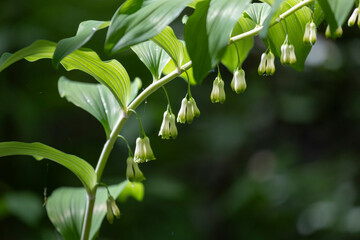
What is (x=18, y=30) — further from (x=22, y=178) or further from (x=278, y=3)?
(x=278, y=3)

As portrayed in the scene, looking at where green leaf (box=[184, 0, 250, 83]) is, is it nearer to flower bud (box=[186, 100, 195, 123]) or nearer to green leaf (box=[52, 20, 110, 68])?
green leaf (box=[52, 20, 110, 68])

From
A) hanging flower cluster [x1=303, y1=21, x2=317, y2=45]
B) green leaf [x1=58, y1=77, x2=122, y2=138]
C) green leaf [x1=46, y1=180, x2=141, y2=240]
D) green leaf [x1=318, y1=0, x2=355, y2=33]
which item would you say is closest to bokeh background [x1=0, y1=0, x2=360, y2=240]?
green leaf [x1=46, y1=180, x2=141, y2=240]

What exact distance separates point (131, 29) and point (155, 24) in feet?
0.11

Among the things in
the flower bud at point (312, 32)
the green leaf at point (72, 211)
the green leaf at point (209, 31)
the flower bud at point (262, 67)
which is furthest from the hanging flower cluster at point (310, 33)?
the green leaf at point (72, 211)

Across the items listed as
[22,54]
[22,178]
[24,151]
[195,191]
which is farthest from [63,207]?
[195,191]

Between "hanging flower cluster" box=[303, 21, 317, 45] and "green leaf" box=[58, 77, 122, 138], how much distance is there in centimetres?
48

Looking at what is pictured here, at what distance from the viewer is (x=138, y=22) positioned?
1.82 feet

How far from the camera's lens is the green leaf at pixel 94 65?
67cm

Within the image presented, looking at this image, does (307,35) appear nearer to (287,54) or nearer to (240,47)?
(287,54)

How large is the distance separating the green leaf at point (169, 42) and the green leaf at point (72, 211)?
1.70 ft

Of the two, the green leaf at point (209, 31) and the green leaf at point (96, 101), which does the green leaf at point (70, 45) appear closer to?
the green leaf at point (209, 31)

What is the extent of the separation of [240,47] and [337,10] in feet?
1.07

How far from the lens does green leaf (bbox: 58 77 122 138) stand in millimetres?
980

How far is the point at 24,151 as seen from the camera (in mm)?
771
